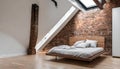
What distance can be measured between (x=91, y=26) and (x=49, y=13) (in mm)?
1962

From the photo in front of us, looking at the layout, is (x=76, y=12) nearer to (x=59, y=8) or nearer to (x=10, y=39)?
(x=59, y=8)

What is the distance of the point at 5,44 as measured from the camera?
512 cm

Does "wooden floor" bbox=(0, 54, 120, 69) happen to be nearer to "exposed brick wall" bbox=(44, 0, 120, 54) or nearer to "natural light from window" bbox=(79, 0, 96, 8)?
"exposed brick wall" bbox=(44, 0, 120, 54)

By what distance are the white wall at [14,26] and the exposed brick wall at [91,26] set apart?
1983 millimetres

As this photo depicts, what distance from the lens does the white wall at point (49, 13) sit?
18.8 ft

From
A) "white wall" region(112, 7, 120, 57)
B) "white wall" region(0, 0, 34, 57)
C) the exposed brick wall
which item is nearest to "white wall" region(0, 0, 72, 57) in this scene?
"white wall" region(0, 0, 34, 57)

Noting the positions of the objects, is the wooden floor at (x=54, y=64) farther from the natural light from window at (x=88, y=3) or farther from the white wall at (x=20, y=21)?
the natural light from window at (x=88, y=3)

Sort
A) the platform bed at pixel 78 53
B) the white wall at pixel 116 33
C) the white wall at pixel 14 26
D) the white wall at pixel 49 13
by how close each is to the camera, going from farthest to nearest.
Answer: the white wall at pixel 49 13 → the white wall at pixel 116 33 → the white wall at pixel 14 26 → the platform bed at pixel 78 53

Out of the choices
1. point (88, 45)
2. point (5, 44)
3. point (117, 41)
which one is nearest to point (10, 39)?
point (5, 44)

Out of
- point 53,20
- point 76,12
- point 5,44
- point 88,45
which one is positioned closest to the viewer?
point 5,44

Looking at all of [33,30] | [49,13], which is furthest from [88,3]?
[33,30]

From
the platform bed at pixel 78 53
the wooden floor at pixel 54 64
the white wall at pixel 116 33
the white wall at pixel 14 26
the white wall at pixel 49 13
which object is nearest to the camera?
the wooden floor at pixel 54 64

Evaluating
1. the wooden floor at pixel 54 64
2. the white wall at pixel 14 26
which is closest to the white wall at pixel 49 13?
the white wall at pixel 14 26

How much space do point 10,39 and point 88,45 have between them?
9.69ft
